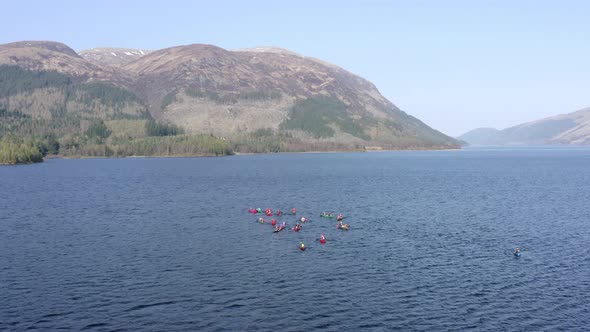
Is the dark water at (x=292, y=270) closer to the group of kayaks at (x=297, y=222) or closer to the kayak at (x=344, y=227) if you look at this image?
the kayak at (x=344, y=227)

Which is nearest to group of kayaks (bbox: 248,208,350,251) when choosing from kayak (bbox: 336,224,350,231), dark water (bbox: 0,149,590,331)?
kayak (bbox: 336,224,350,231)

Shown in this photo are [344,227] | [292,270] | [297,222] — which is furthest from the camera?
[297,222]

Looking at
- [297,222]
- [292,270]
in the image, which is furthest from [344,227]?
[292,270]

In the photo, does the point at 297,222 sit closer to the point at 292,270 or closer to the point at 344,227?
the point at 344,227

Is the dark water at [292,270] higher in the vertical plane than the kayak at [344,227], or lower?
lower

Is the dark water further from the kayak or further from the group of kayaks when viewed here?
the group of kayaks

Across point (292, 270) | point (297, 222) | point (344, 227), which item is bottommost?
point (292, 270)

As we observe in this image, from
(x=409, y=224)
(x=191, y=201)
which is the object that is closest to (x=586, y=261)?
(x=409, y=224)

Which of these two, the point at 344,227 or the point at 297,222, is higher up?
the point at 344,227

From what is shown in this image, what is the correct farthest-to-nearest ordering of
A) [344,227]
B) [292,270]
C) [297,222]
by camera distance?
1. [297,222]
2. [344,227]
3. [292,270]

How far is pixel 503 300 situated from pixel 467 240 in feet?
116

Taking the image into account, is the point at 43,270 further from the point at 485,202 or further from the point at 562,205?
the point at 562,205

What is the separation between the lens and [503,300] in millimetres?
68125

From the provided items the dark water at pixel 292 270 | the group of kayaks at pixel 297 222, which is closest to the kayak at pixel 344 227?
the group of kayaks at pixel 297 222
